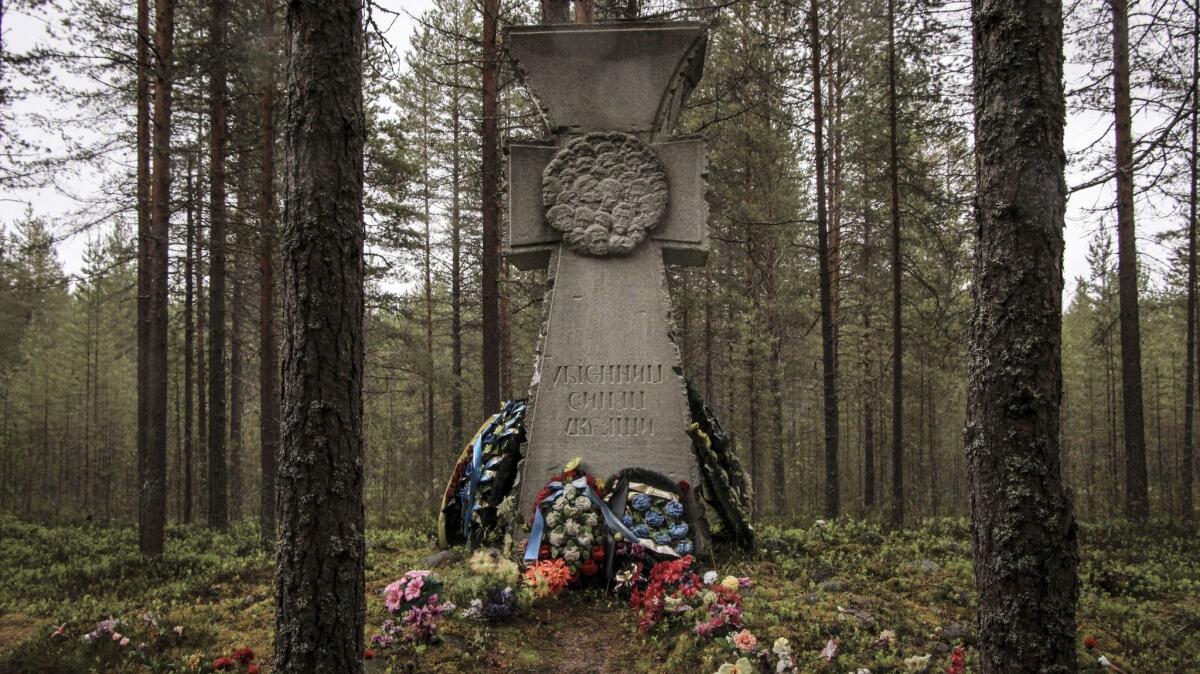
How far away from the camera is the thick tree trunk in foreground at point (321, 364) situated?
304 cm

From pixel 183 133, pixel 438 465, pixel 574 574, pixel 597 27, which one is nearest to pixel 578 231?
pixel 597 27

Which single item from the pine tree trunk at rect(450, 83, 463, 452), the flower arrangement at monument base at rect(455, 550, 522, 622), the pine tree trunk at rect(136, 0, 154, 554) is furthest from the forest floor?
the pine tree trunk at rect(450, 83, 463, 452)

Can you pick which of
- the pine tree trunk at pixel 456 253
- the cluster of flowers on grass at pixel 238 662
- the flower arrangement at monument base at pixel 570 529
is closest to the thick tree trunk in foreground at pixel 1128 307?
the flower arrangement at monument base at pixel 570 529

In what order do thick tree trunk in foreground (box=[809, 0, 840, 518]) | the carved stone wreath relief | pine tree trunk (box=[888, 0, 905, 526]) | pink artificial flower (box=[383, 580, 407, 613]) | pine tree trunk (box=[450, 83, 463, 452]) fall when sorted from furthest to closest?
pine tree trunk (box=[450, 83, 463, 452])
thick tree trunk in foreground (box=[809, 0, 840, 518])
pine tree trunk (box=[888, 0, 905, 526])
the carved stone wreath relief
pink artificial flower (box=[383, 580, 407, 613])

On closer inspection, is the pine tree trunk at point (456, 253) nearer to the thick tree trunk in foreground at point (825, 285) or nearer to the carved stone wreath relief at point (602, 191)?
the thick tree trunk in foreground at point (825, 285)

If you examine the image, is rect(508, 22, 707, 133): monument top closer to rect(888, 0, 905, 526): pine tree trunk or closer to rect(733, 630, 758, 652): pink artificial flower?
rect(733, 630, 758, 652): pink artificial flower

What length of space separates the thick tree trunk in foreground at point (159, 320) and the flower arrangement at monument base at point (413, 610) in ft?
19.9

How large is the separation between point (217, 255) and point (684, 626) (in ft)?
31.6

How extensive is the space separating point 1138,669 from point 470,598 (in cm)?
418

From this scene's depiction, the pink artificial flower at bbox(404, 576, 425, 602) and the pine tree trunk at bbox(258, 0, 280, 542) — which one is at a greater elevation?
the pine tree trunk at bbox(258, 0, 280, 542)

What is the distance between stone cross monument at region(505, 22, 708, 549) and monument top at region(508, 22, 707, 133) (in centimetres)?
1

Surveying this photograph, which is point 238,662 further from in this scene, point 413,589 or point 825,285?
point 825,285

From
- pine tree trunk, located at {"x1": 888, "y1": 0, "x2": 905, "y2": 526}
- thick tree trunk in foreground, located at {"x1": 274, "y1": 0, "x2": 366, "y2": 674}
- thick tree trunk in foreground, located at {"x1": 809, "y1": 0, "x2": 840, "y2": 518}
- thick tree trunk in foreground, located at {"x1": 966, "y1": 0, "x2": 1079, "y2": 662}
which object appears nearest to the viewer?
thick tree trunk in foreground, located at {"x1": 966, "y1": 0, "x2": 1079, "y2": 662}

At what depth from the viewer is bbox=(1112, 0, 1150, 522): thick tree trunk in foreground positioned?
10.5 m
